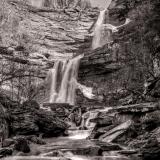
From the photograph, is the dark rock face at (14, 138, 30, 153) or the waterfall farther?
the waterfall

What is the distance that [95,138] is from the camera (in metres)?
24.6

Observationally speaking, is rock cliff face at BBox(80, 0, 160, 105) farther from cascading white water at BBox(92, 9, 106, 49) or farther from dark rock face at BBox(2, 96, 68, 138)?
dark rock face at BBox(2, 96, 68, 138)

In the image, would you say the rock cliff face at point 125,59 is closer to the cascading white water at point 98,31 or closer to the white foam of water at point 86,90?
the white foam of water at point 86,90

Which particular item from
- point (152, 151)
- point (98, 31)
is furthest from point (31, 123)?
point (98, 31)

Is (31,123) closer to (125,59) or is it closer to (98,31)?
(125,59)

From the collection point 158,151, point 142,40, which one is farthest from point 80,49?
point 158,151

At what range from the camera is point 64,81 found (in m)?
53.6

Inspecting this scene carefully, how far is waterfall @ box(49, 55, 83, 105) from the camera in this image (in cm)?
5243

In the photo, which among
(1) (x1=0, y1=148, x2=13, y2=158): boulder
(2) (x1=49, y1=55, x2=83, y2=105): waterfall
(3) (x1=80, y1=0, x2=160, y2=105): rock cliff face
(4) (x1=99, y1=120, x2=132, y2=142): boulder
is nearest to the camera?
(1) (x1=0, y1=148, x2=13, y2=158): boulder

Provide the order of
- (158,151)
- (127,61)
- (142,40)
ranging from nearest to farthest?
1. (158,151)
2. (142,40)
3. (127,61)

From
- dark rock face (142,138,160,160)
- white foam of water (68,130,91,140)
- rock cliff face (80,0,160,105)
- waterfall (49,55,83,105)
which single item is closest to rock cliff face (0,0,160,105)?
rock cliff face (80,0,160,105)

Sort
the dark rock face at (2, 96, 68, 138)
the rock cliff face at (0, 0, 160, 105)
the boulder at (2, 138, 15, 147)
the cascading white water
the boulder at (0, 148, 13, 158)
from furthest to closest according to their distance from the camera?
the cascading white water, the rock cliff face at (0, 0, 160, 105), the dark rock face at (2, 96, 68, 138), the boulder at (2, 138, 15, 147), the boulder at (0, 148, 13, 158)

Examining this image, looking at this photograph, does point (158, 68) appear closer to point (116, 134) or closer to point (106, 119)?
point (106, 119)

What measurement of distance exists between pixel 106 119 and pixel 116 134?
160 inches
